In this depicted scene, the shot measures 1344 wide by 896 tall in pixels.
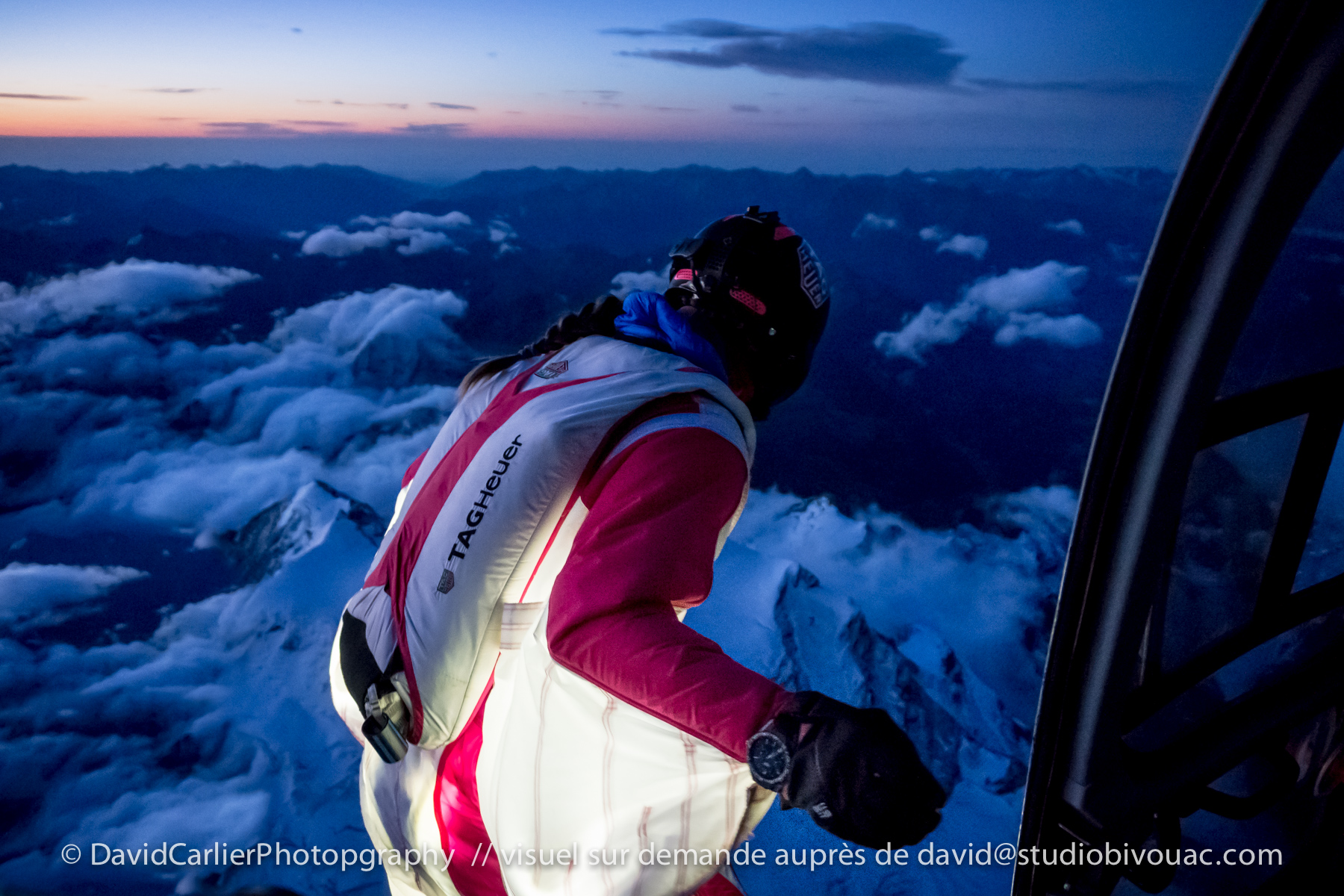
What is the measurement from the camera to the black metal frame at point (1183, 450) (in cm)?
61

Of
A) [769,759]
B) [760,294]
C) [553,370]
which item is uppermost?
[760,294]

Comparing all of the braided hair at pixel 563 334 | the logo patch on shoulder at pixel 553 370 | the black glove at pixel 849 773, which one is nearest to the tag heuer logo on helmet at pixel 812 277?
the braided hair at pixel 563 334

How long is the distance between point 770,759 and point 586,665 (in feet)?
0.70

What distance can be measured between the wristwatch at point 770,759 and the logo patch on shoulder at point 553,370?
60 cm

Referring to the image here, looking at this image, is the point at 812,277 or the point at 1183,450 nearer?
the point at 1183,450

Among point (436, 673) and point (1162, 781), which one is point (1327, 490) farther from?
point (436, 673)

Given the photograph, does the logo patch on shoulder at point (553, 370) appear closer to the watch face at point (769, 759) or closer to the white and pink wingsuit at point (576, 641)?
the white and pink wingsuit at point (576, 641)

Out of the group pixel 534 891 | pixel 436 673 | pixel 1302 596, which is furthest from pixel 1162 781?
pixel 436 673

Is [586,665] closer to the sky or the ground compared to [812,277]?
closer to the ground

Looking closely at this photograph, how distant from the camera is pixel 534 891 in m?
0.90

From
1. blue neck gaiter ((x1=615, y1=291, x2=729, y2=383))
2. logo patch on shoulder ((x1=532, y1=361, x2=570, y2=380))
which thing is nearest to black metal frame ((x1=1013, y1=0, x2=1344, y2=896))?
blue neck gaiter ((x1=615, y1=291, x2=729, y2=383))

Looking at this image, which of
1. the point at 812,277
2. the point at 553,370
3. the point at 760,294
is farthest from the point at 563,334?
the point at 812,277

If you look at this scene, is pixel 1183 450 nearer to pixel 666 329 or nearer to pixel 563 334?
pixel 666 329

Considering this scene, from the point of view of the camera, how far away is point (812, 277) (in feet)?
4.30
